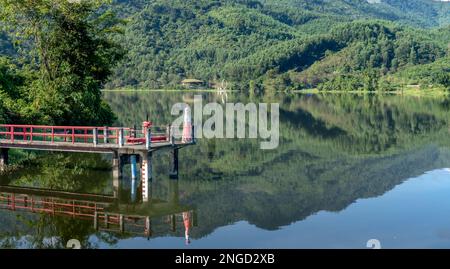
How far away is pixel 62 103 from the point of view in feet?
155

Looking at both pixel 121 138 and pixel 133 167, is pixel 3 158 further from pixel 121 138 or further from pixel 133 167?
pixel 121 138

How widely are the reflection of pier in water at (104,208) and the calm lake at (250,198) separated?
0.18 feet

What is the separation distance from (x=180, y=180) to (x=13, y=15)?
23.0m

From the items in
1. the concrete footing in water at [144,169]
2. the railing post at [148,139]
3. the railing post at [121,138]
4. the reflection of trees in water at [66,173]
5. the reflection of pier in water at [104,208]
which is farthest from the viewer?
the reflection of trees in water at [66,173]

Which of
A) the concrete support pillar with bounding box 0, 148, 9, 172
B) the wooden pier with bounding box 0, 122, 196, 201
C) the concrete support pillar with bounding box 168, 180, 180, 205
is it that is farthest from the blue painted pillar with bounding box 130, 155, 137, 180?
the concrete support pillar with bounding box 0, 148, 9, 172

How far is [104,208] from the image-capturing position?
2780 cm

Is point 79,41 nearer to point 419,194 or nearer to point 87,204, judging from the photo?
point 87,204

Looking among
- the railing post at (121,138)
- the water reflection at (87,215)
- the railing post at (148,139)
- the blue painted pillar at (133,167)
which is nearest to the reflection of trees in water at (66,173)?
the water reflection at (87,215)

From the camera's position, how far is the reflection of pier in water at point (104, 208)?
2525 cm

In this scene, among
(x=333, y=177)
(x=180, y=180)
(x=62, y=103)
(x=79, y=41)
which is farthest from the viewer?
(x=79, y=41)

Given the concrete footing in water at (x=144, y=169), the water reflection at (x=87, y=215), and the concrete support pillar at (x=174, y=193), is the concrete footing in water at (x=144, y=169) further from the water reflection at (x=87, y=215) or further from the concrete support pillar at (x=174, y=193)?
the concrete support pillar at (x=174, y=193)

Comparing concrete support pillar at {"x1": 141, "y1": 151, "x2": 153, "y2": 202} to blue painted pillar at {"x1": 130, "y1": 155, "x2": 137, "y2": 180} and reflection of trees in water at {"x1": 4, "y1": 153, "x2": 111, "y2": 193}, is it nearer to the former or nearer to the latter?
blue painted pillar at {"x1": 130, "y1": 155, "x2": 137, "y2": 180}

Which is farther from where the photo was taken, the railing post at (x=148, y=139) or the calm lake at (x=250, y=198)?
the railing post at (x=148, y=139)
